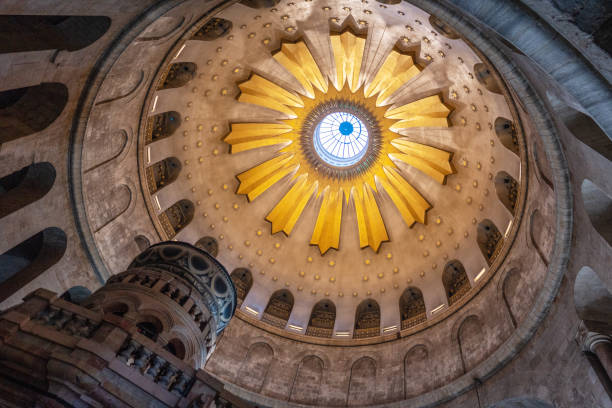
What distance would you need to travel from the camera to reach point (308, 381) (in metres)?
17.1

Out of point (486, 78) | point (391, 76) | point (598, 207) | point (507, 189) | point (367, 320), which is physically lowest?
point (598, 207)

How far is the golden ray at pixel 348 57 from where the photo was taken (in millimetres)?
17297

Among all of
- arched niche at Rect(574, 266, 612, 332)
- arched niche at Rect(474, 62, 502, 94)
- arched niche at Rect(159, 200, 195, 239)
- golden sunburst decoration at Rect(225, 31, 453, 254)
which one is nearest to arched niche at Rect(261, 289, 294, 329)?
golden sunburst decoration at Rect(225, 31, 453, 254)

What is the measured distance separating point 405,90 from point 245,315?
12395 mm

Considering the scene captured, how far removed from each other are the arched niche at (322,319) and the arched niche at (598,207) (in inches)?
479

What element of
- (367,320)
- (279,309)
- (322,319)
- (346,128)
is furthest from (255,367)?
(346,128)

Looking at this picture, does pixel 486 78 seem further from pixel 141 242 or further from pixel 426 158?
pixel 141 242

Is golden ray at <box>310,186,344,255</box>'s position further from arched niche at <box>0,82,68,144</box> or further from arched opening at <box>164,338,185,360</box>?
arched niche at <box>0,82,68,144</box>

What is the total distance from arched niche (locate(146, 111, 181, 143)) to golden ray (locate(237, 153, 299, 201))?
4.59 metres

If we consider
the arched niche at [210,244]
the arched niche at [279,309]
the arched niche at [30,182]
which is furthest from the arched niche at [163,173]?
the arched niche at [279,309]

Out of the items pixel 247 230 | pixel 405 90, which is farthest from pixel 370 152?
pixel 247 230

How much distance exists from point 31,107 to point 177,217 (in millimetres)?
8209

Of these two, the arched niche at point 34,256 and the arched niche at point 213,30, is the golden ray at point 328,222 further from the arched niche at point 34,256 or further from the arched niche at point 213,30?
the arched niche at point 34,256

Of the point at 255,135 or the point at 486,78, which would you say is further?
the point at 255,135
